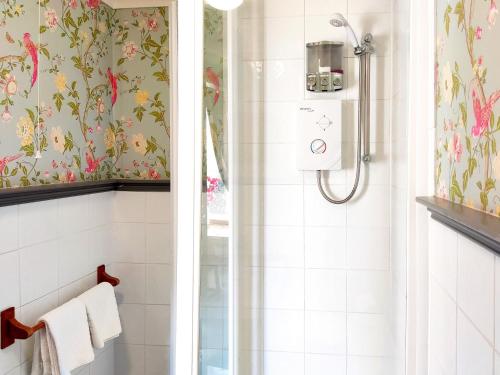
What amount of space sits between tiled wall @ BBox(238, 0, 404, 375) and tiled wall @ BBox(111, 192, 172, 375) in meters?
0.58

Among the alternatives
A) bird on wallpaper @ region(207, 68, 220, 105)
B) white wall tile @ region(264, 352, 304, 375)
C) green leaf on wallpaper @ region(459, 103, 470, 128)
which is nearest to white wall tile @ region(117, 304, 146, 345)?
white wall tile @ region(264, 352, 304, 375)

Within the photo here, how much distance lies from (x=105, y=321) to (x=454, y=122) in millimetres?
1579

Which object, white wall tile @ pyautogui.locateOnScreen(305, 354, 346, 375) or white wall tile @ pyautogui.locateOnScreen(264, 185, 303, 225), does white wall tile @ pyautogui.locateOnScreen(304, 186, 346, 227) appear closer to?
white wall tile @ pyautogui.locateOnScreen(264, 185, 303, 225)

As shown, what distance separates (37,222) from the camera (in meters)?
1.66

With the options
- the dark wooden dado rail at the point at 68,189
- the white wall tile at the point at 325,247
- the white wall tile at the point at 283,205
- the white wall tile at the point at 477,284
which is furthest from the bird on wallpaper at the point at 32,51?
the white wall tile at the point at 477,284

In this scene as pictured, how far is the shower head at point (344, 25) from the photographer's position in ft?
5.46

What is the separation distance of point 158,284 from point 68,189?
0.68 meters

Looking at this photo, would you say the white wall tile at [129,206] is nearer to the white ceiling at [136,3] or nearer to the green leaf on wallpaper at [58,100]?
the green leaf on wallpaper at [58,100]

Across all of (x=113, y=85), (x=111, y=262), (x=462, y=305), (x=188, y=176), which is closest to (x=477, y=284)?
(x=462, y=305)

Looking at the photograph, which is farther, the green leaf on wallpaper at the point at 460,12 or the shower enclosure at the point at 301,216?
the shower enclosure at the point at 301,216

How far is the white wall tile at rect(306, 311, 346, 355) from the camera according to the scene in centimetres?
182

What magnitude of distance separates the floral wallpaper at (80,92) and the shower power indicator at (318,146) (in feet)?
2.62

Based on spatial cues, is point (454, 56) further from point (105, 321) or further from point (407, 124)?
point (105, 321)

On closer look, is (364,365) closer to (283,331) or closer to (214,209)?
(283,331)
